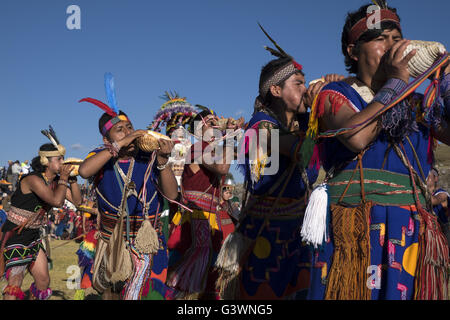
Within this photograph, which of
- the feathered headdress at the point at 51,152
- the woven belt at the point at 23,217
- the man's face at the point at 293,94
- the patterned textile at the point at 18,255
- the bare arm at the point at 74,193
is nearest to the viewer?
the man's face at the point at 293,94

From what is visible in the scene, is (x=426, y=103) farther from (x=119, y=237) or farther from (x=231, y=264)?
(x=119, y=237)

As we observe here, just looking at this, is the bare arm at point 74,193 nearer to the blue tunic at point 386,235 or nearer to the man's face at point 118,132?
the man's face at point 118,132

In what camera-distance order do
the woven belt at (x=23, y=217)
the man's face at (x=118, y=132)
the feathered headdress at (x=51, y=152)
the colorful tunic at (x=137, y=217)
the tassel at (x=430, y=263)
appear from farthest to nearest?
the feathered headdress at (x=51, y=152), the woven belt at (x=23, y=217), the man's face at (x=118, y=132), the colorful tunic at (x=137, y=217), the tassel at (x=430, y=263)

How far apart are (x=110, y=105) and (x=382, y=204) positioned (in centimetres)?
382

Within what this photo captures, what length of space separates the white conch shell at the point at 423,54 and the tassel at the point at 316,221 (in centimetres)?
83

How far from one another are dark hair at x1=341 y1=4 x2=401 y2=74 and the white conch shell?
9.6 inches

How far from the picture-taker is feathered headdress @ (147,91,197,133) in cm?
945

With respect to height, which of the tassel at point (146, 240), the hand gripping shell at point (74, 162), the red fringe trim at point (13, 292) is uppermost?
the hand gripping shell at point (74, 162)

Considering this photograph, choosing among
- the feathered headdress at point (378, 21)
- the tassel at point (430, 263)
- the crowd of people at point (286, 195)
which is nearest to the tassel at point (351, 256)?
the crowd of people at point (286, 195)

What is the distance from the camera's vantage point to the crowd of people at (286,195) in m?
2.51

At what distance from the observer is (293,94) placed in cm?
405

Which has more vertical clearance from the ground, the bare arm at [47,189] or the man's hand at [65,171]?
the man's hand at [65,171]

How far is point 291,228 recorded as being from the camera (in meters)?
3.81
